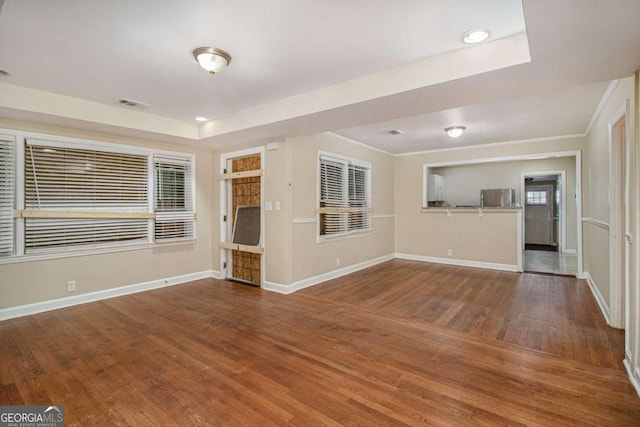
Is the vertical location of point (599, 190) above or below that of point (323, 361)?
above

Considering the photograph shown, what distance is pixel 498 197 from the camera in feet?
24.2

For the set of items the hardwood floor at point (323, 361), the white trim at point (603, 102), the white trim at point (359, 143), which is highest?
the white trim at point (359, 143)

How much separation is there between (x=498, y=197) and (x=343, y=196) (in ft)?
13.8

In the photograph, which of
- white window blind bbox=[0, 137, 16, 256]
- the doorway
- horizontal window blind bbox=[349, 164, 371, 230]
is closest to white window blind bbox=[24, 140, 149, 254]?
white window blind bbox=[0, 137, 16, 256]

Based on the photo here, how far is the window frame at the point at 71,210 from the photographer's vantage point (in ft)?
11.7

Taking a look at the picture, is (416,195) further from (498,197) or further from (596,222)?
(596,222)

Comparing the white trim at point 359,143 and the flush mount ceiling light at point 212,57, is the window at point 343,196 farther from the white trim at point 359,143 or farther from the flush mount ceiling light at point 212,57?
the flush mount ceiling light at point 212,57

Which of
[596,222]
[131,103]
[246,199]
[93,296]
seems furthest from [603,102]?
[93,296]

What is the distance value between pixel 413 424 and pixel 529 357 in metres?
1.45

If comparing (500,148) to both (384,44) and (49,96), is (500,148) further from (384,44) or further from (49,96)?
(49,96)

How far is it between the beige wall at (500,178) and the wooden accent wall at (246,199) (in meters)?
4.84

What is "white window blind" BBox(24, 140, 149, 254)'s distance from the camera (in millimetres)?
3695

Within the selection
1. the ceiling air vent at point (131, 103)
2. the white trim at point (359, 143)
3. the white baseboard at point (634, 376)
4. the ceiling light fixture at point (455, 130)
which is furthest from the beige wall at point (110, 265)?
the white baseboard at point (634, 376)

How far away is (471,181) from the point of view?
833 centimetres
